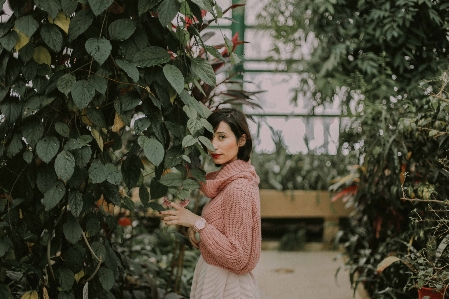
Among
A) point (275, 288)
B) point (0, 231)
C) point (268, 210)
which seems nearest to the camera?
point (0, 231)

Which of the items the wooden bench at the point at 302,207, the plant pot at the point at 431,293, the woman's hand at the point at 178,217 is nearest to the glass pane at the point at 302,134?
the wooden bench at the point at 302,207

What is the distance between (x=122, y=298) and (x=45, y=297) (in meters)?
0.83

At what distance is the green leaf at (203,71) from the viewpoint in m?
1.94

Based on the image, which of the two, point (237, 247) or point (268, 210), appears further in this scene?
point (268, 210)

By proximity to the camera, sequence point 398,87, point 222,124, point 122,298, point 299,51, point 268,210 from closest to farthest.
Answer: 1. point 222,124
2. point 122,298
3. point 398,87
4. point 299,51
5. point 268,210

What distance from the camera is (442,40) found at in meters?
3.80

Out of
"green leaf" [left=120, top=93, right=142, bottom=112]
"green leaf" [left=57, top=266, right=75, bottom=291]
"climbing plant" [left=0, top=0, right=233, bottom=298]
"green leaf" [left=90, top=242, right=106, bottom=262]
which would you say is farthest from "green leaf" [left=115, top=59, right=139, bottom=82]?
"green leaf" [left=57, top=266, right=75, bottom=291]

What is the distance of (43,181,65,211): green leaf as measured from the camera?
1890 millimetres

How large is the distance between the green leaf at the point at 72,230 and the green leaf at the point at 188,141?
1.53 ft

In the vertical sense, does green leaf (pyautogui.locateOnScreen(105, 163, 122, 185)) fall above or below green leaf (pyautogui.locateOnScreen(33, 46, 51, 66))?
below

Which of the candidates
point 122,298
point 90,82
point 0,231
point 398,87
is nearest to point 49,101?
point 90,82

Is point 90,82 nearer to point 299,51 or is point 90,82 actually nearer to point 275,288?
point 275,288

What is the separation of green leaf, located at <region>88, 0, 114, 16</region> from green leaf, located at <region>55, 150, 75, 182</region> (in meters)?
0.44

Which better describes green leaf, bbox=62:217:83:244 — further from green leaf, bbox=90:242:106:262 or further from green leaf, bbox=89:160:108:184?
green leaf, bbox=89:160:108:184
